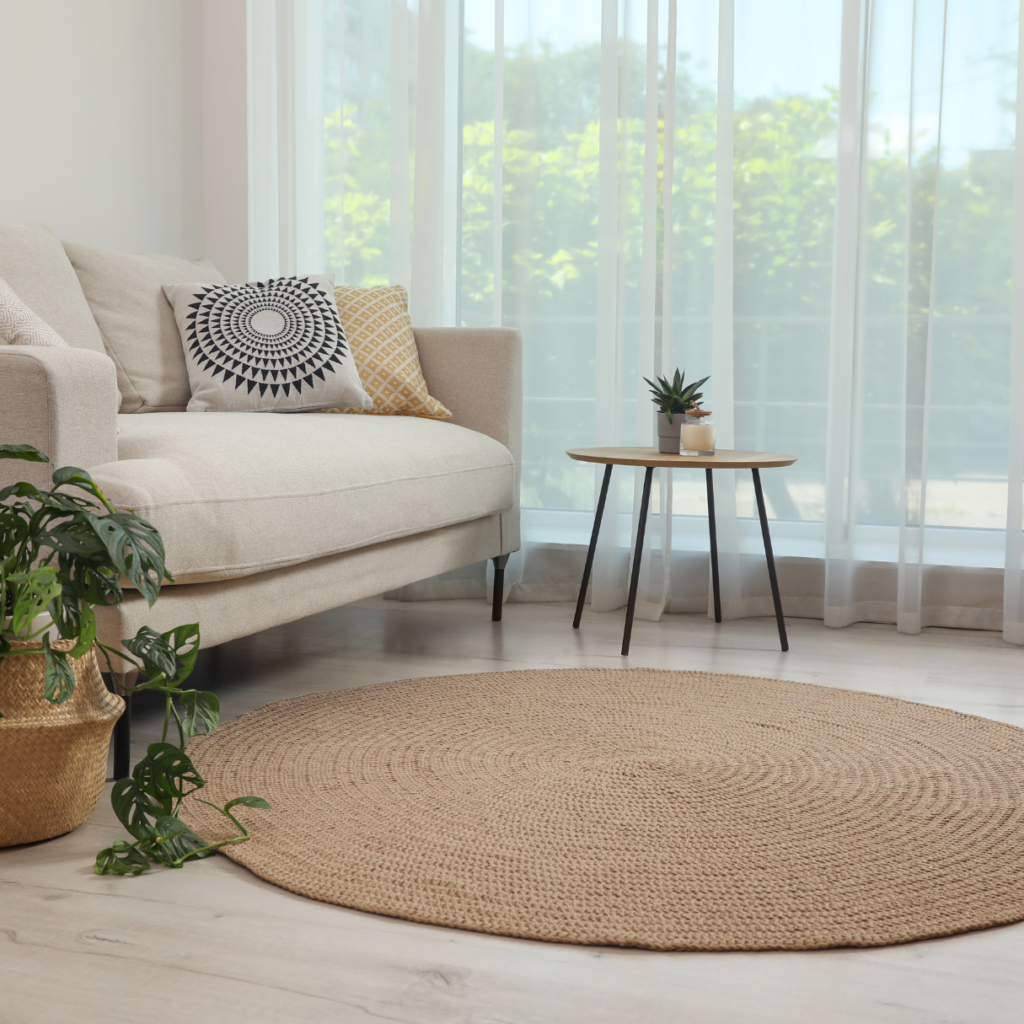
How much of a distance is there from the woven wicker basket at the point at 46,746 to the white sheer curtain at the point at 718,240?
5.53ft

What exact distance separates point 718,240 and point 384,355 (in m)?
0.89

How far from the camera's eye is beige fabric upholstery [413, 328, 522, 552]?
265 centimetres

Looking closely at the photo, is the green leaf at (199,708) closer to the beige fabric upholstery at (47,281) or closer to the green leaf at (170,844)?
the green leaf at (170,844)

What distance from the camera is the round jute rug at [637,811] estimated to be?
1.13 metres

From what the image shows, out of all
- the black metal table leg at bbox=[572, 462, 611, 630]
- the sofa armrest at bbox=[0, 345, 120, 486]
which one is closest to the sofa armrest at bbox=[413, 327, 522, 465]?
the black metal table leg at bbox=[572, 462, 611, 630]

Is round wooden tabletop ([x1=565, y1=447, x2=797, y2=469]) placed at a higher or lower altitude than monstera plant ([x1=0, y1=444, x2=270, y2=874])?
higher

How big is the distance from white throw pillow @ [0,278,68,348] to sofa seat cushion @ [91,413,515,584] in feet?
0.60

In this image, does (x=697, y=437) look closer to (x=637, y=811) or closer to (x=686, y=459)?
(x=686, y=459)

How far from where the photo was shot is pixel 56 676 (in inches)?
46.4

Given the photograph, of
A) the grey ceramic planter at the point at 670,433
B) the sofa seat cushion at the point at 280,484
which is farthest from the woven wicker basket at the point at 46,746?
the grey ceramic planter at the point at 670,433

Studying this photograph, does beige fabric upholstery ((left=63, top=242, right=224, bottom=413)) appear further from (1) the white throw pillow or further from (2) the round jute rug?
(2) the round jute rug

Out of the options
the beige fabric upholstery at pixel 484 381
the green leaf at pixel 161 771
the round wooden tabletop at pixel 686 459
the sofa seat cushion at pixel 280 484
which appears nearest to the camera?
the green leaf at pixel 161 771

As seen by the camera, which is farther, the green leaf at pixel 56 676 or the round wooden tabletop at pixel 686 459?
the round wooden tabletop at pixel 686 459

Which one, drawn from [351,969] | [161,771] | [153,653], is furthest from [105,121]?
[351,969]
